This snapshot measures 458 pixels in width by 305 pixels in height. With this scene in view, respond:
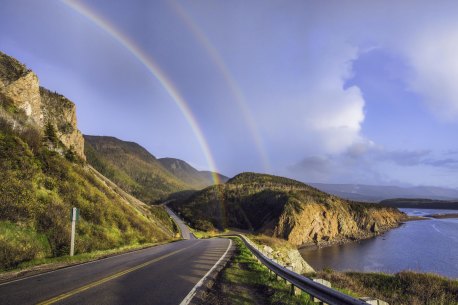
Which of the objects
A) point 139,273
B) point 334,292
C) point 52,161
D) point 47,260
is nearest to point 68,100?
point 52,161

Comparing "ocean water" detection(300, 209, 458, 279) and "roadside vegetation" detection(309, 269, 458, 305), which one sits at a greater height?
"roadside vegetation" detection(309, 269, 458, 305)

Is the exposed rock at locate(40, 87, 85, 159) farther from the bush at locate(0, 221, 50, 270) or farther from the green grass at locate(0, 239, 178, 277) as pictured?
the green grass at locate(0, 239, 178, 277)

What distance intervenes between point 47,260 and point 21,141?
1226cm

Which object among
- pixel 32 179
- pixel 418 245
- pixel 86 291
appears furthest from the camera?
pixel 418 245

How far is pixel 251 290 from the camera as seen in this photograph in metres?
10.2

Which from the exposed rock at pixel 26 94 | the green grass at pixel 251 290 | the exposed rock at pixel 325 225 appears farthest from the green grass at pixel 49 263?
the exposed rock at pixel 325 225

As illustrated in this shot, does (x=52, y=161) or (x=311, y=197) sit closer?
(x=52, y=161)

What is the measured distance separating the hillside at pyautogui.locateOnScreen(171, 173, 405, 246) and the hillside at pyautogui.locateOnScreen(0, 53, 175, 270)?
212 feet

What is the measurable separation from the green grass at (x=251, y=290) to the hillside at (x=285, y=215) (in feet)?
268

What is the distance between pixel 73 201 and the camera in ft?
77.9

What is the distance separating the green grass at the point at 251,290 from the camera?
8.63 meters

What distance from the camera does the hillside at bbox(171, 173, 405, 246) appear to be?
97.6 meters

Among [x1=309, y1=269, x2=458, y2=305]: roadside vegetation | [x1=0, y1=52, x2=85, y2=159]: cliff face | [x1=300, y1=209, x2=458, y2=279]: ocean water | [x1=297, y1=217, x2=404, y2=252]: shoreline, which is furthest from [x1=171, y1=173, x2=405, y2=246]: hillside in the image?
[x1=309, y1=269, x2=458, y2=305]: roadside vegetation

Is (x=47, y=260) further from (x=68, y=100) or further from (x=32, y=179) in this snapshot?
(x=68, y=100)
